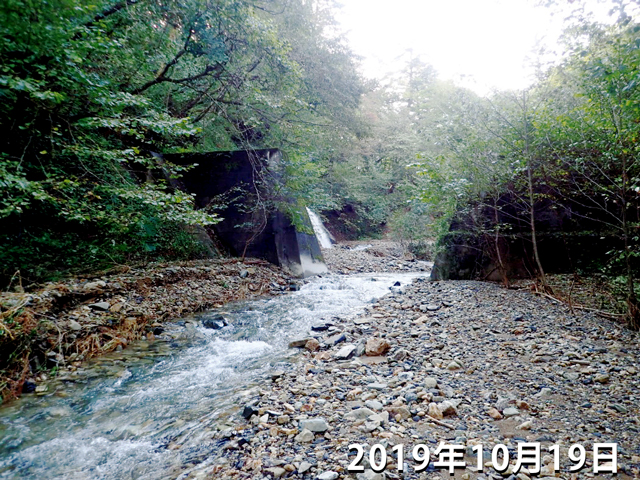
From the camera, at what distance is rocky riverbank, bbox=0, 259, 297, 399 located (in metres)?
2.97

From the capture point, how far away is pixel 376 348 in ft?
11.3

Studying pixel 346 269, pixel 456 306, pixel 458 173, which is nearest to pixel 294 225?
pixel 346 269

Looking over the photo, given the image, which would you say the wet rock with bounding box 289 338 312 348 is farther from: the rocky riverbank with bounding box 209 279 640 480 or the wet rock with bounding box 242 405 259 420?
the wet rock with bounding box 242 405 259 420

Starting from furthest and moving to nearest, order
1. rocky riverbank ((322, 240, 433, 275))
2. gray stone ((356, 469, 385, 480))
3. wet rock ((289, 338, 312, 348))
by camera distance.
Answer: rocky riverbank ((322, 240, 433, 275))
wet rock ((289, 338, 312, 348))
gray stone ((356, 469, 385, 480))

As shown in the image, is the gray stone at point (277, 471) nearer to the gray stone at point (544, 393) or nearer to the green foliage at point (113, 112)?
the gray stone at point (544, 393)

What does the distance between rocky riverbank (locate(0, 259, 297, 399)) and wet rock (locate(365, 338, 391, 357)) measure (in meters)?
2.89

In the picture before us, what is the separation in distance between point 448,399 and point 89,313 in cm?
410

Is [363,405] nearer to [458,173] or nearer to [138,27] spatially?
[458,173]

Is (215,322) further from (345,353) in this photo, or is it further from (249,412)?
(249,412)

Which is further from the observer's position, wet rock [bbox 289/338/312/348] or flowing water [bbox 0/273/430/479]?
wet rock [bbox 289/338/312/348]

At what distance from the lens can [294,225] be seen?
29.2 feet

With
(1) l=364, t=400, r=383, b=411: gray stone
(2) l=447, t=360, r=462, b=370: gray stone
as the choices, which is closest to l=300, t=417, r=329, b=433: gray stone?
(1) l=364, t=400, r=383, b=411: gray stone

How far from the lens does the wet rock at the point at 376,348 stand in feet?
11.2

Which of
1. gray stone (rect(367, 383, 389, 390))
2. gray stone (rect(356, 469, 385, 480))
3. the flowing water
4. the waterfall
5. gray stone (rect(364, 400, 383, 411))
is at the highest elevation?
the waterfall
